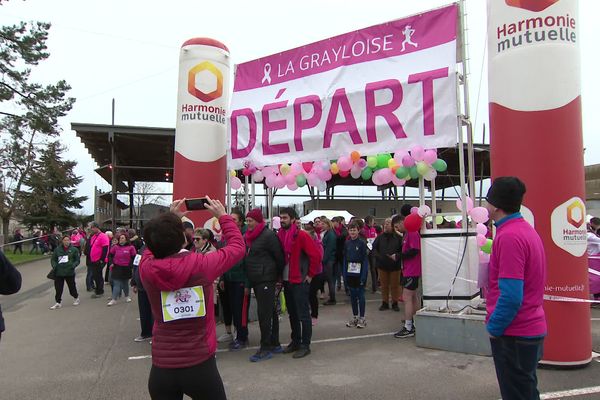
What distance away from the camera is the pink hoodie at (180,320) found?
2.35 m

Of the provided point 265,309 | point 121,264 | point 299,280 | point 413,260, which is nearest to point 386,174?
point 413,260

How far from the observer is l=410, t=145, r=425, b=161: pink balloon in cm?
576

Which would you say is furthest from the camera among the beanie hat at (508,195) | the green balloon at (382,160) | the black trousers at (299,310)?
the green balloon at (382,160)

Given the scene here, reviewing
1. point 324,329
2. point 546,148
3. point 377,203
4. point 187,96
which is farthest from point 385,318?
point 377,203

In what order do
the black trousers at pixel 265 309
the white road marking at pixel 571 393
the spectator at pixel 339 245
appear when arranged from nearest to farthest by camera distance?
the white road marking at pixel 571 393 → the black trousers at pixel 265 309 → the spectator at pixel 339 245

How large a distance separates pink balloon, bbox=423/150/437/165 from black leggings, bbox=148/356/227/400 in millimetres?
4159

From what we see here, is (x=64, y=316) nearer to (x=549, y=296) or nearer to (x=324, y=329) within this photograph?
(x=324, y=329)

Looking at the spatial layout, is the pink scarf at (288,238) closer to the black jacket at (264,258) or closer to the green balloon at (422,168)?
the black jacket at (264,258)

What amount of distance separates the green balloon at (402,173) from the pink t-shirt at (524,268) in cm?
345

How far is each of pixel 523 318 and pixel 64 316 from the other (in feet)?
28.5

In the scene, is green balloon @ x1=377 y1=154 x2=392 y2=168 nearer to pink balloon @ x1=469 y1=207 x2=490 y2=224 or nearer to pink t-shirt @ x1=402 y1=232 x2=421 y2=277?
pink t-shirt @ x1=402 y1=232 x2=421 y2=277

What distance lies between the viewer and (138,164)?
73.6 ft

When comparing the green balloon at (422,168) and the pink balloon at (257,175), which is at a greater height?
the pink balloon at (257,175)

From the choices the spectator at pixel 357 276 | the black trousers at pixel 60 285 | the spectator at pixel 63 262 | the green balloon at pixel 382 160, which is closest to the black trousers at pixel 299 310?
the spectator at pixel 357 276
